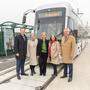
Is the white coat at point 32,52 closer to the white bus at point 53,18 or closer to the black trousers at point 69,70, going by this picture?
the black trousers at point 69,70

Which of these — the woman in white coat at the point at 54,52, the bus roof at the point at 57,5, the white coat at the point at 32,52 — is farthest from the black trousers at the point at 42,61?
the bus roof at the point at 57,5

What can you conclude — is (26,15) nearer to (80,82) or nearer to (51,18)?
(51,18)

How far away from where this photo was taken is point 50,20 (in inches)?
720

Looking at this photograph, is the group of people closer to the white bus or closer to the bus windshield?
the white bus

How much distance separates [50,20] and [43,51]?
225 inches

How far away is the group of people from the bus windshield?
4.76m

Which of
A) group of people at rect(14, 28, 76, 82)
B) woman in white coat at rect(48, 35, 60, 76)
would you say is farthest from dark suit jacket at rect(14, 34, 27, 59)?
woman in white coat at rect(48, 35, 60, 76)

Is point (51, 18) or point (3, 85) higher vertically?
point (51, 18)

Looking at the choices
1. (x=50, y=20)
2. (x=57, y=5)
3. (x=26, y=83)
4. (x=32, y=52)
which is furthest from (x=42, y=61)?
(x=57, y=5)

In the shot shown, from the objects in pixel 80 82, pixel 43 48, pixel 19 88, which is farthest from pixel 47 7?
pixel 19 88

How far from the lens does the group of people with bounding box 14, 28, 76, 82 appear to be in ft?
39.1

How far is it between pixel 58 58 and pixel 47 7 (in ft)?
22.4

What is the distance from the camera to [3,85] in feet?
34.7

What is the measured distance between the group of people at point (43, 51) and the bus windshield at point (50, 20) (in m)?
4.76
